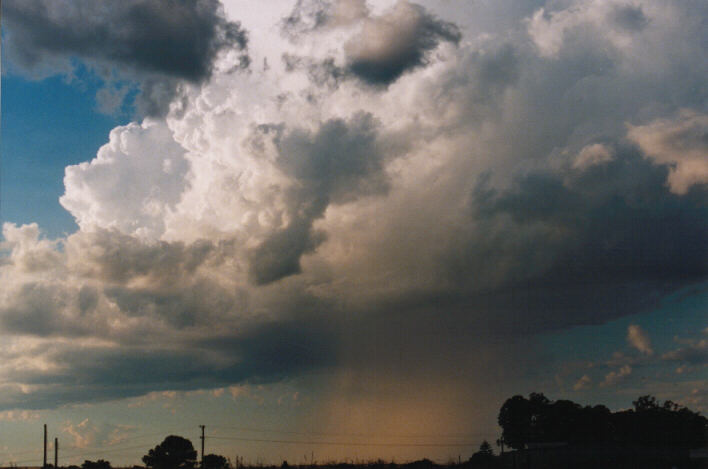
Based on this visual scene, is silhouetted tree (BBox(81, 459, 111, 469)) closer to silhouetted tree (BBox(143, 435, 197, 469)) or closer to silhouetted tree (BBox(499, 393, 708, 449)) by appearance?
silhouetted tree (BBox(143, 435, 197, 469))

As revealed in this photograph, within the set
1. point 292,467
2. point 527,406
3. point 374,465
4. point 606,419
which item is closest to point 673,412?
point 606,419

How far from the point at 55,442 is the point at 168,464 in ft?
157

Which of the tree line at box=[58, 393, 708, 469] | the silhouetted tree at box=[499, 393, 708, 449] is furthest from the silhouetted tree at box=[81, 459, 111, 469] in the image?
the silhouetted tree at box=[499, 393, 708, 449]

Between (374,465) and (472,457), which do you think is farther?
(472,457)

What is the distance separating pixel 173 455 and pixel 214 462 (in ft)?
32.3

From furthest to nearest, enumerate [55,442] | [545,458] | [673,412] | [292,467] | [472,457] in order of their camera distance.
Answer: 1. [472,457]
2. [292,467]
3. [673,412]
4. [545,458]
5. [55,442]

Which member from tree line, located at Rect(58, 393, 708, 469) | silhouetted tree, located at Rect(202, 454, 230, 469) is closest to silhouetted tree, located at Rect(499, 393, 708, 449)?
tree line, located at Rect(58, 393, 708, 469)

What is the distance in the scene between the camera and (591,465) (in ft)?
449

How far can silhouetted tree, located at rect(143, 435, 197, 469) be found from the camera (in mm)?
178250

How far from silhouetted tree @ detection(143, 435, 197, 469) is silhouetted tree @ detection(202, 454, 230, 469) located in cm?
477

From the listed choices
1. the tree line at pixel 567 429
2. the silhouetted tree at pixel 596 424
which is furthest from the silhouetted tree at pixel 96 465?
the silhouetted tree at pixel 596 424

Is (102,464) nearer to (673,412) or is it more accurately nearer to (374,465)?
(374,465)

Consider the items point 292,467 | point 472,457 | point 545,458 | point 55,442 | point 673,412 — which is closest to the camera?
point 55,442

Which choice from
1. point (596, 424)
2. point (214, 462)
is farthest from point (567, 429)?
point (214, 462)
